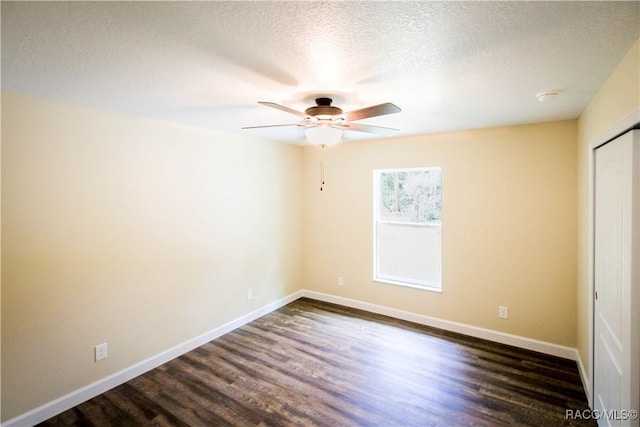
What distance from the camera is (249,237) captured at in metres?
4.06

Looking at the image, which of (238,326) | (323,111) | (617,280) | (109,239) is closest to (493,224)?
(617,280)

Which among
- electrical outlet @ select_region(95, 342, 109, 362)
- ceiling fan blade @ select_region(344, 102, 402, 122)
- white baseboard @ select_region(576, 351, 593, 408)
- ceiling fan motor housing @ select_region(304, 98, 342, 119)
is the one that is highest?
ceiling fan motor housing @ select_region(304, 98, 342, 119)

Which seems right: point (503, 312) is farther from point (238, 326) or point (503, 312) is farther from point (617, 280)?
point (238, 326)

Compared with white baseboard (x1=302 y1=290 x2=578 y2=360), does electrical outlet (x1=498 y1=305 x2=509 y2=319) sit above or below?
above

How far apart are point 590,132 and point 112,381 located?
444cm

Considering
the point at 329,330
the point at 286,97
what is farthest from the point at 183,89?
the point at 329,330

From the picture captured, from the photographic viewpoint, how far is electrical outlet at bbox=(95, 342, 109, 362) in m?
2.63

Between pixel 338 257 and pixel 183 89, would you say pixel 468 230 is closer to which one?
pixel 338 257

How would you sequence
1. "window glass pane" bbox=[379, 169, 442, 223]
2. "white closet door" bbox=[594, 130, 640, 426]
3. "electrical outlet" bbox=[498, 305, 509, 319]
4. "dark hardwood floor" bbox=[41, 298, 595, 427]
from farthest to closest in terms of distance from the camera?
"window glass pane" bbox=[379, 169, 442, 223] → "electrical outlet" bbox=[498, 305, 509, 319] → "dark hardwood floor" bbox=[41, 298, 595, 427] → "white closet door" bbox=[594, 130, 640, 426]

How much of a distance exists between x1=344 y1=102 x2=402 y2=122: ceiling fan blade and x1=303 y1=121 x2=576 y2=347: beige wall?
2008 millimetres

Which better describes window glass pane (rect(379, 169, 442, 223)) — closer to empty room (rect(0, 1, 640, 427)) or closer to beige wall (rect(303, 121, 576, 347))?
empty room (rect(0, 1, 640, 427))

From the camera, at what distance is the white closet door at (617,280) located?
1.60 meters

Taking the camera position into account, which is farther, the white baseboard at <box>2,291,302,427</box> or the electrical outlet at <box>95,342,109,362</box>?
the electrical outlet at <box>95,342,109,362</box>

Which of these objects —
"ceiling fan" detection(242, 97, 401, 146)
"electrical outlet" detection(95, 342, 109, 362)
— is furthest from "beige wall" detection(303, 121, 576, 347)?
"electrical outlet" detection(95, 342, 109, 362)
